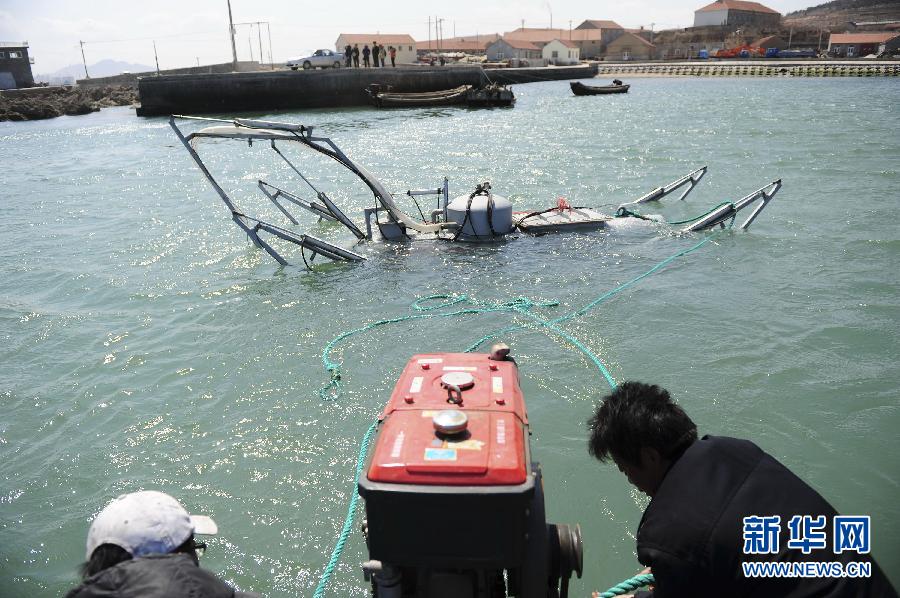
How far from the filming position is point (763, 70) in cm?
6875

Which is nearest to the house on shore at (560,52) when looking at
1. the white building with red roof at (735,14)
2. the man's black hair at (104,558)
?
the white building with red roof at (735,14)

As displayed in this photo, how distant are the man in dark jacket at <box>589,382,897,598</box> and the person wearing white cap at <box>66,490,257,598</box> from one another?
1.54 m

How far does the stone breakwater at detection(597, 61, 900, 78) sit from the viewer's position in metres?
62.8

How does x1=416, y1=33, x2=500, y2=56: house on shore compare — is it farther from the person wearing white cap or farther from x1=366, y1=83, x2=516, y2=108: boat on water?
the person wearing white cap

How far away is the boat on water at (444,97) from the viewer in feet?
148

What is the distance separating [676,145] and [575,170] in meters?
6.94

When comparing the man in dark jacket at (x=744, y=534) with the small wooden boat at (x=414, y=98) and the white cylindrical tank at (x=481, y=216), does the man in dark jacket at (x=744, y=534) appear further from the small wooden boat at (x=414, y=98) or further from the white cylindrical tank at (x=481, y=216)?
Result: the small wooden boat at (x=414, y=98)

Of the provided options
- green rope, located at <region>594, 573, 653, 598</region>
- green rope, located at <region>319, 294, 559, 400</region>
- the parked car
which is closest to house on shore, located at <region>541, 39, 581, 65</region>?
the parked car

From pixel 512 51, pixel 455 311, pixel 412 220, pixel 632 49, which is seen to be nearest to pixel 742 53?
pixel 632 49

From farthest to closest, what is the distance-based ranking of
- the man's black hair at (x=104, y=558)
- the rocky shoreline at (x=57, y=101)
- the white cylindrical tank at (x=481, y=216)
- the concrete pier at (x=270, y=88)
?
the rocky shoreline at (x=57, y=101), the concrete pier at (x=270, y=88), the white cylindrical tank at (x=481, y=216), the man's black hair at (x=104, y=558)

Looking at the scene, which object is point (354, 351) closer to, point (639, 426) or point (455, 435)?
point (455, 435)

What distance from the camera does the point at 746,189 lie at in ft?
54.7

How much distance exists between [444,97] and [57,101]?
3532 centimetres

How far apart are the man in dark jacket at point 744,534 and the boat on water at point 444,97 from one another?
45.4 m
